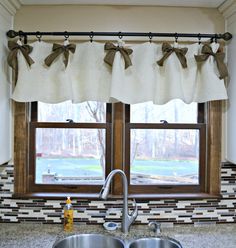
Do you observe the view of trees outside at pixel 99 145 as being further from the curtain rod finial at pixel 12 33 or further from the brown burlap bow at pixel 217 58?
the curtain rod finial at pixel 12 33

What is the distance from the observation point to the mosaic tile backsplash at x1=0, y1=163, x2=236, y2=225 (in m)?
2.19

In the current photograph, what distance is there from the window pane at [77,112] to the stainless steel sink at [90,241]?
31.0 inches

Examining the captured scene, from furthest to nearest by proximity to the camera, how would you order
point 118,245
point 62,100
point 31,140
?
point 31,140 < point 62,100 < point 118,245

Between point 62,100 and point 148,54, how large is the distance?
2.13ft

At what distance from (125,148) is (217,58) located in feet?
2.86

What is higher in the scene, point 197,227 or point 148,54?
point 148,54

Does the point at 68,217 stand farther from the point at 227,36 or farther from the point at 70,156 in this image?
the point at 227,36

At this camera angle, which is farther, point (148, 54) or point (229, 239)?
point (148, 54)

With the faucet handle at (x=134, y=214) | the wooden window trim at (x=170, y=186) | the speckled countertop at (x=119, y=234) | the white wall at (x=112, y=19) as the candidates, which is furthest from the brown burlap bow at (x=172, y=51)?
the speckled countertop at (x=119, y=234)

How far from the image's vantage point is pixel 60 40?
2176 millimetres

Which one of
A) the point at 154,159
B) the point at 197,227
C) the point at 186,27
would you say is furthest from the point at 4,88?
the point at 197,227

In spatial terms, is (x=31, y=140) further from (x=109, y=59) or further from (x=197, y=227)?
(x=197, y=227)

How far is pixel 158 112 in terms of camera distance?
2268 mm

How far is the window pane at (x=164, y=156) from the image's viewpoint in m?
2.27
